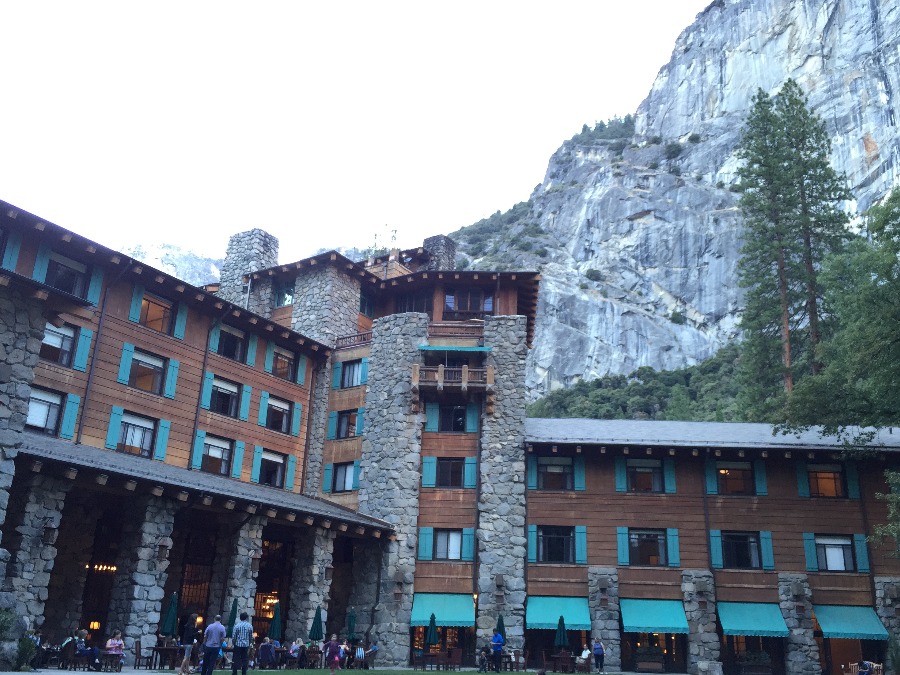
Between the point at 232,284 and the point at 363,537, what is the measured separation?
19570 mm

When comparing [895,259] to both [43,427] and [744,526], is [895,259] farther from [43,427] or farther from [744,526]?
[43,427]

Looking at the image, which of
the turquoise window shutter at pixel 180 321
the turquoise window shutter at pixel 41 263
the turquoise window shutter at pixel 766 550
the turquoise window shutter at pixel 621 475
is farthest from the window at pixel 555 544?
the turquoise window shutter at pixel 41 263

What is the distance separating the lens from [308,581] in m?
33.8

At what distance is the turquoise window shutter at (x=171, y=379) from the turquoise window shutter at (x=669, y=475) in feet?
74.6

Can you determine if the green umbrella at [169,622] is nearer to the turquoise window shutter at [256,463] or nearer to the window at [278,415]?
the turquoise window shutter at [256,463]

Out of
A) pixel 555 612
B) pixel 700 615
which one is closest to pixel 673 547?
pixel 700 615

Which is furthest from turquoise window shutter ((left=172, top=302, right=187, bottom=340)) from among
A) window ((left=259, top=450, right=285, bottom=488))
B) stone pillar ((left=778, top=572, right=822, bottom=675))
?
stone pillar ((left=778, top=572, right=822, bottom=675))

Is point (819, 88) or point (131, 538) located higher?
point (819, 88)

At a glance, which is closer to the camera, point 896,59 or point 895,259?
point 895,259

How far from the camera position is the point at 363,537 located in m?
37.4

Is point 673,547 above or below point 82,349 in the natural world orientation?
below

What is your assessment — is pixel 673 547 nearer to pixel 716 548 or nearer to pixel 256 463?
pixel 716 548

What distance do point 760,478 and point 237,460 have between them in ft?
80.2

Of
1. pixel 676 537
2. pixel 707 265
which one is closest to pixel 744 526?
pixel 676 537
